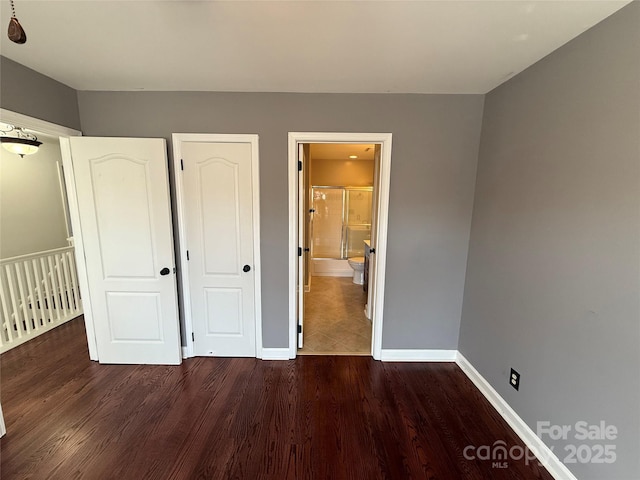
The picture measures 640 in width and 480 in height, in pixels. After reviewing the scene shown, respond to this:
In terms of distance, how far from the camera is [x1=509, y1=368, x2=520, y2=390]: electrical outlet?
5.68 feet

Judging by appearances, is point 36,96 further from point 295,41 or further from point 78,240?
point 295,41

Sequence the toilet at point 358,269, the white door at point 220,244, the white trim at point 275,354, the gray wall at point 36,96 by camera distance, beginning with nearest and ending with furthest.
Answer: the gray wall at point 36,96 → the white door at point 220,244 → the white trim at point 275,354 → the toilet at point 358,269

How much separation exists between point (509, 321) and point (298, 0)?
2349 mm

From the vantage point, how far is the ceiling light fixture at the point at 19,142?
8.15 ft

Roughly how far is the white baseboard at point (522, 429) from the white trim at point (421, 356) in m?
0.18

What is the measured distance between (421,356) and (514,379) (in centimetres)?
82

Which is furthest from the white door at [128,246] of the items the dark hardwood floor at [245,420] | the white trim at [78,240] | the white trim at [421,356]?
the white trim at [421,356]

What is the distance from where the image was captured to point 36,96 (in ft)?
6.00

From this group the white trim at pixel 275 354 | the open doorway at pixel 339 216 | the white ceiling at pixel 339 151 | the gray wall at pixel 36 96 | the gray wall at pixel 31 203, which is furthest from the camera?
the open doorway at pixel 339 216

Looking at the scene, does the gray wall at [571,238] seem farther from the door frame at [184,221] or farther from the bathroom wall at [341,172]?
the bathroom wall at [341,172]

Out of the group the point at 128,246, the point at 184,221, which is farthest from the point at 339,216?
the point at 128,246

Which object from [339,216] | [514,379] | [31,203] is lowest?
[514,379]

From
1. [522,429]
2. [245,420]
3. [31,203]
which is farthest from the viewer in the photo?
[31,203]

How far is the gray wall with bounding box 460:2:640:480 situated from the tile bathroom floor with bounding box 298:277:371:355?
126 cm
